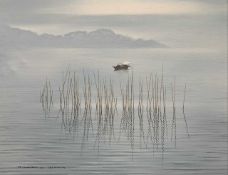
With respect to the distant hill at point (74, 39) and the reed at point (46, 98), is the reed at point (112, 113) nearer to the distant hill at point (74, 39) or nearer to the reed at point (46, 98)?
the reed at point (46, 98)

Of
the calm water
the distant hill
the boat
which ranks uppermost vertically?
the distant hill

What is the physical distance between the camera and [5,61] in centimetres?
608

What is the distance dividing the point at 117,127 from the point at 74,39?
0.82 m

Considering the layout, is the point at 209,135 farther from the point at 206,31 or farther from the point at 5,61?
the point at 5,61

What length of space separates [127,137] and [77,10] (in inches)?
43.0

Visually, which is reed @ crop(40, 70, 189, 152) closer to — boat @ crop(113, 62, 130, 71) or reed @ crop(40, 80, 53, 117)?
reed @ crop(40, 80, 53, 117)

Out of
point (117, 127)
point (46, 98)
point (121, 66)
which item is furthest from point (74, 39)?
point (117, 127)

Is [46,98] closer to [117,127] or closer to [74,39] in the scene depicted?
[74,39]

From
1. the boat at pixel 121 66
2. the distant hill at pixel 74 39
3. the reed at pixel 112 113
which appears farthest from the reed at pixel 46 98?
the boat at pixel 121 66

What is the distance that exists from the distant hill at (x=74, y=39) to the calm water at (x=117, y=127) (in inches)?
3.1

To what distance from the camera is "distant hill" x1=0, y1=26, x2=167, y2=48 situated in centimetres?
583

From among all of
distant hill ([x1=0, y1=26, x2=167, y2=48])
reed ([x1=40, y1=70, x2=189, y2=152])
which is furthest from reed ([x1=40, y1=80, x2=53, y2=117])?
distant hill ([x1=0, y1=26, x2=167, y2=48])

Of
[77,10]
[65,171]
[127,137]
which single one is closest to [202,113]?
[127,137]

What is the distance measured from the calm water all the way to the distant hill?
0.26 ft
